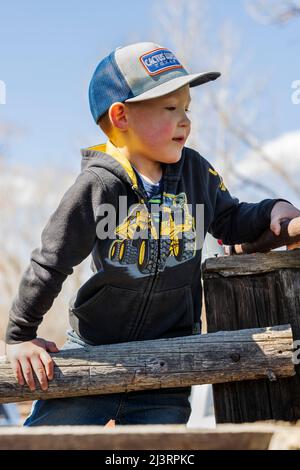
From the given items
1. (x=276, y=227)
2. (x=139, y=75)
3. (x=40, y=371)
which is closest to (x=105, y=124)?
(x=139, y=75)

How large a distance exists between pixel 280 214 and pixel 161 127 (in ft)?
1.80

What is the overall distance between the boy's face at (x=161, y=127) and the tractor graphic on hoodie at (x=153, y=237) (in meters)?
0.18

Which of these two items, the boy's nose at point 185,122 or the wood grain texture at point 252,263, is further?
the boy's nose at point 185,122

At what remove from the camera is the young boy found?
2475 millimetres

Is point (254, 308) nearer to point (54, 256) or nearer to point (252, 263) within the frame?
point (252, 263)

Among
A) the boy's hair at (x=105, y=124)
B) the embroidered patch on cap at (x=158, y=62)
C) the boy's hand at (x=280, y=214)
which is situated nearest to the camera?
the boy's hand at (x=280, y=214)

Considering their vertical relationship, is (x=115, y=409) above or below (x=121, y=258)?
below

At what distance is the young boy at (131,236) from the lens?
2475mm

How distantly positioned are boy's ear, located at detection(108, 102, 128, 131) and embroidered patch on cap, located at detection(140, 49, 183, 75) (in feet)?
0.58

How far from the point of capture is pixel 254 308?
2436 mm

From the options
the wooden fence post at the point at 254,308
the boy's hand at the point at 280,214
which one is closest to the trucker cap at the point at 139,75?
the boy's hand at the point at 280,214

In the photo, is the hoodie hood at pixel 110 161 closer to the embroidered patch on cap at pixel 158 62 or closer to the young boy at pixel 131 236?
the young boy at pixel 131 236

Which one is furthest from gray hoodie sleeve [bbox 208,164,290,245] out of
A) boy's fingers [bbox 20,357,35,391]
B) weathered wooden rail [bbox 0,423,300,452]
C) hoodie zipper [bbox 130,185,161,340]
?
weathered wooden rail [bbox 0,423,300,452]
